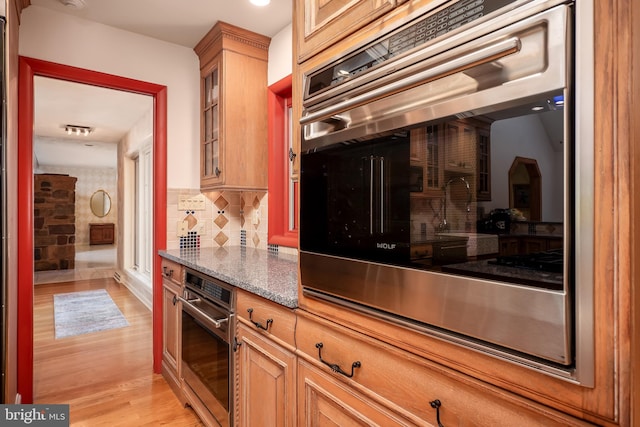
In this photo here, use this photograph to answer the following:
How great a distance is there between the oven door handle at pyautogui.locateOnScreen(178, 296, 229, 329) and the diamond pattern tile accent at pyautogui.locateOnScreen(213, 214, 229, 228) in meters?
0.83

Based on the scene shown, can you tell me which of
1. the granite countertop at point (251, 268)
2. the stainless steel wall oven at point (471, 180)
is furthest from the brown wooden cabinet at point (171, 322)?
the stainless steel wall oven at point (471, 180)

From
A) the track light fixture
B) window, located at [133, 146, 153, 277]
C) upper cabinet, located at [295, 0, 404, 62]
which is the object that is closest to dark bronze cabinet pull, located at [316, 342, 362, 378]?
upper cabinet, located at [295, 0, 404, 62]

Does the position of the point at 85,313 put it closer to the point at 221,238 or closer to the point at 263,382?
the point at 221,238

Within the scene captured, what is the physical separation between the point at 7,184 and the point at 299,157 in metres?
1.32

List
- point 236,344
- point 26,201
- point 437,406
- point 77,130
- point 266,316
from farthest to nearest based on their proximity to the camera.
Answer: point 77,130 → point 26,201 → point 236,344 → point 266,316 → point 437,406

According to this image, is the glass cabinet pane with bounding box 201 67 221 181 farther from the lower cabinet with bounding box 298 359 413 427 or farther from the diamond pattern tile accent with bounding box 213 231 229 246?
the lower cabinet with bounding box 298 359 413 427

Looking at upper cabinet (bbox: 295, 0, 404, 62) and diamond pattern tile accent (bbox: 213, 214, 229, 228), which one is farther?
diamond pattern tile accent (bbox: 213, 214, 229, 228)

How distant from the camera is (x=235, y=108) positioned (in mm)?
2449

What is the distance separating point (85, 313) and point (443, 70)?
462cm

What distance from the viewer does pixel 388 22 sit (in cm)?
95

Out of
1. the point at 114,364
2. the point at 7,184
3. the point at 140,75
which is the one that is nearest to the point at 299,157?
the point at 7,184

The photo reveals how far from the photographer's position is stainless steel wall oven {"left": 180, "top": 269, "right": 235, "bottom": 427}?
64.6 inches

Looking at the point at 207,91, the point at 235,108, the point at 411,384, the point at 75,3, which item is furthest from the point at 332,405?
the point at 75,3

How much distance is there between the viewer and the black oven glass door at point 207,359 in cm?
167
